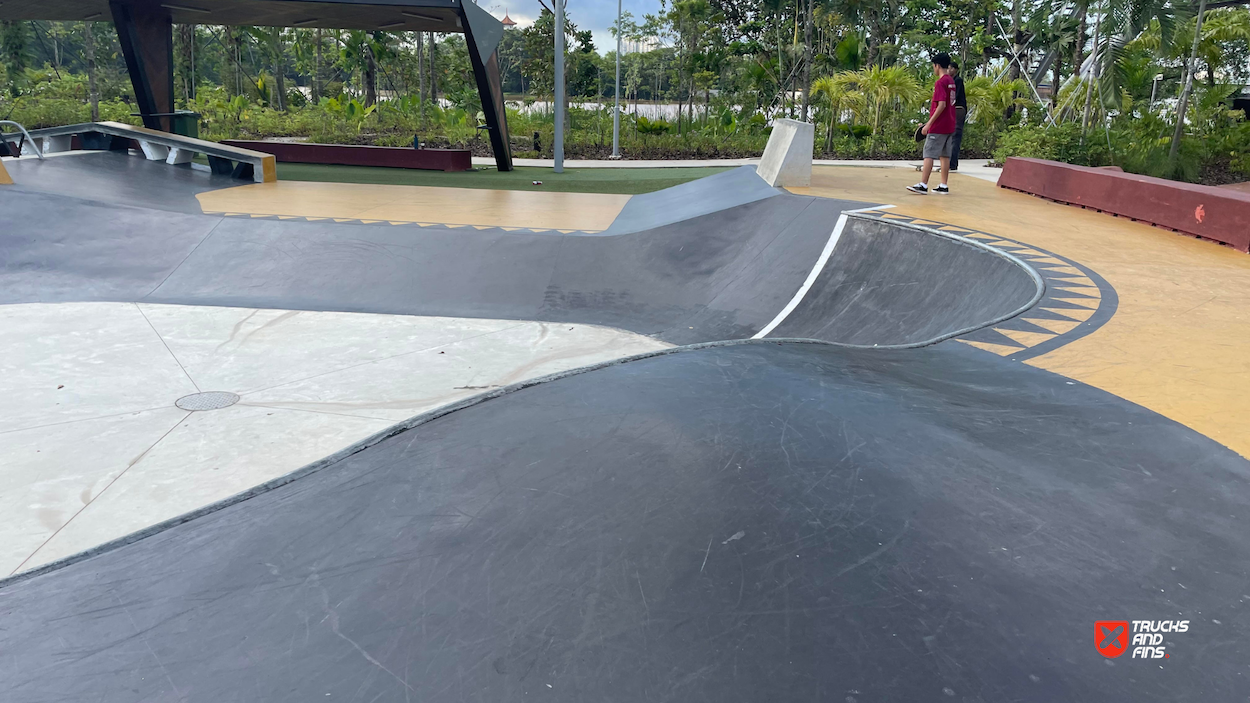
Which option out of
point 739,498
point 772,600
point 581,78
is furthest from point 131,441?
point 581,78

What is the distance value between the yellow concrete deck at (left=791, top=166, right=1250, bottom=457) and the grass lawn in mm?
6458

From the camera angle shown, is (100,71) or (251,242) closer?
(251,242)

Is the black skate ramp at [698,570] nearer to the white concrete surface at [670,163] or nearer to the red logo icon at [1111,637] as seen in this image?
the red logo icon at [1111,637]

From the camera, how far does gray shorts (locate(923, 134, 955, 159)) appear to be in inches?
406

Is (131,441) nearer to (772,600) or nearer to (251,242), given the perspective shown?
(772,600)

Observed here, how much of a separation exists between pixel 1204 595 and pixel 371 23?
19.0 m

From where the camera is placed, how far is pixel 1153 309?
5504 millimetres

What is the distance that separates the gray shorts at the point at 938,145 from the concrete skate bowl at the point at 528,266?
1732 mm

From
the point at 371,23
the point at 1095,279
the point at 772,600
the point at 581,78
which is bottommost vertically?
the point at 772,600

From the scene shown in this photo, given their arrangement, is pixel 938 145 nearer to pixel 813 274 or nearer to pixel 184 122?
pixel 813 274

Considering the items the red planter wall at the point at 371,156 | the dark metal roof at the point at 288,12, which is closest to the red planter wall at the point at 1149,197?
the dark metal roof at the point at 288,12

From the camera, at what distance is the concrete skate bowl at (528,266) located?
306 inches

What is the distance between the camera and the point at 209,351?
6969mm

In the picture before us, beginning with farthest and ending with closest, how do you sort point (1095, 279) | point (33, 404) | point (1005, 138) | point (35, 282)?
point (1005, 138), point (35, 282), point (1095, 279), point (33, 404)
